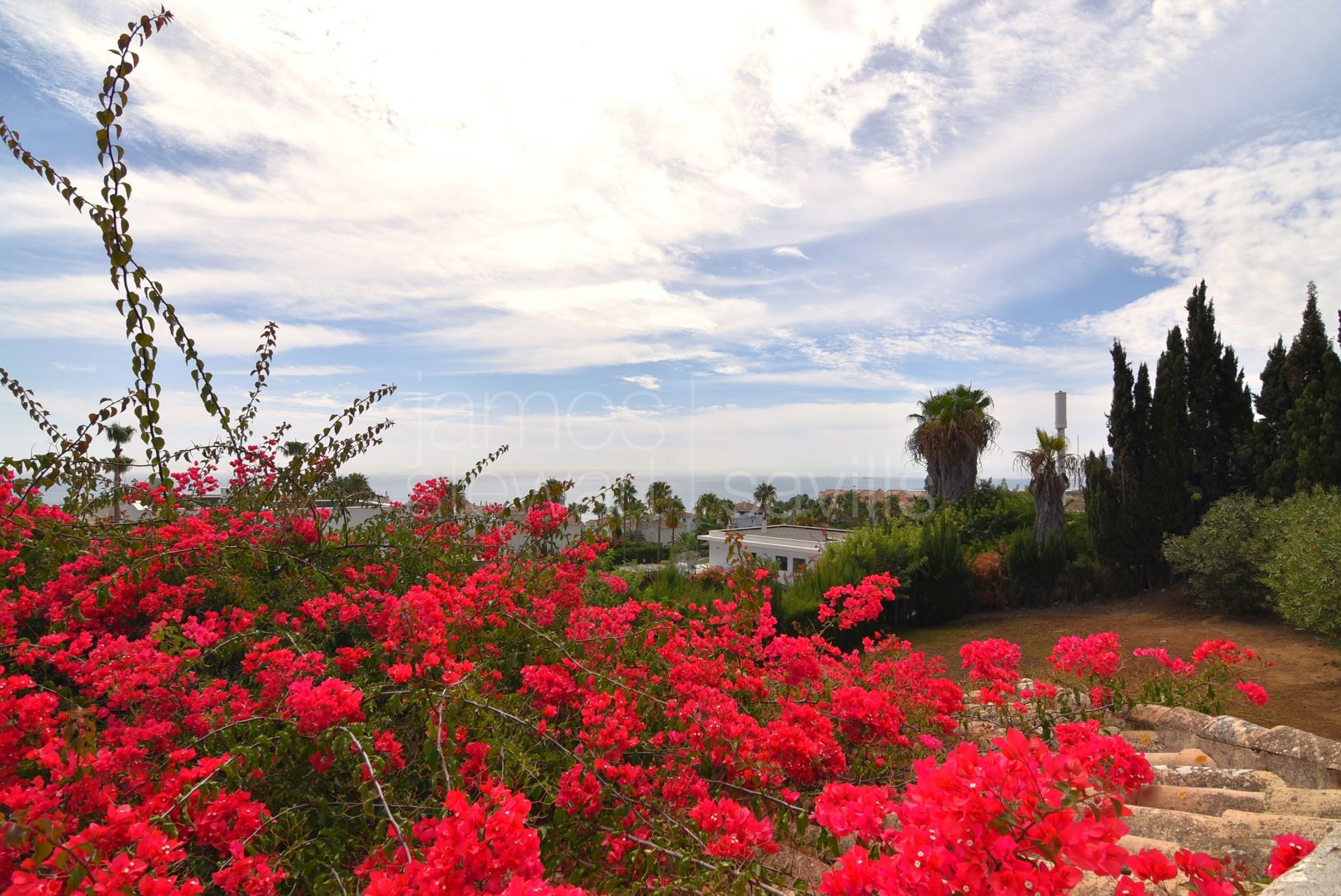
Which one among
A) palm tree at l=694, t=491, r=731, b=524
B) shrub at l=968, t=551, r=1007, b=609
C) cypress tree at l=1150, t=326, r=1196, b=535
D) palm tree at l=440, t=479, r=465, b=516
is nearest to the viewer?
palm tree at l=440, t=479, r=465, b=516

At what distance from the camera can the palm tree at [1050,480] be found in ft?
49.1

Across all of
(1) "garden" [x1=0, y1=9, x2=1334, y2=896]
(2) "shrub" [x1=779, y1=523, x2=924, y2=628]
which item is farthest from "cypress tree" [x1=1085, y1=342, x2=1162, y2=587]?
(1) "garden" [x1=0, y1=9, x2=1334, y2=896]

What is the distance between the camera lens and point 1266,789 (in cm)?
236

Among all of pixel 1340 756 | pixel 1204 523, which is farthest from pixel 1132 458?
pixel 1340 756

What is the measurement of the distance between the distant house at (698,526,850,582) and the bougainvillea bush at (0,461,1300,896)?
1470cm

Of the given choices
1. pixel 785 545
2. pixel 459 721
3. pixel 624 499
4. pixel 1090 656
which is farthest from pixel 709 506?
pixel 459 721

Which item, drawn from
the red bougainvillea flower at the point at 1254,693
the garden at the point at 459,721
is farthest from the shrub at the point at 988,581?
the red bougainvillea flower at the point at 1254,693

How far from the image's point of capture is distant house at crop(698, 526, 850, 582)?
20.0 m

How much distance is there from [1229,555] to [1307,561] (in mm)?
3809

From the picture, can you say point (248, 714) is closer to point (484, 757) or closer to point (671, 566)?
point (484, 757)

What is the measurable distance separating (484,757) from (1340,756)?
3105 mm

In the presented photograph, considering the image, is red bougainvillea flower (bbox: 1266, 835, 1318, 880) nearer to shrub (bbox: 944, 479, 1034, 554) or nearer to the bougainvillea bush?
the bougainvillea bush

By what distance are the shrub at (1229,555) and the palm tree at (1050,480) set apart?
2.73 metres

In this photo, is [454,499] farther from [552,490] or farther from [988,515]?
[988,515]
